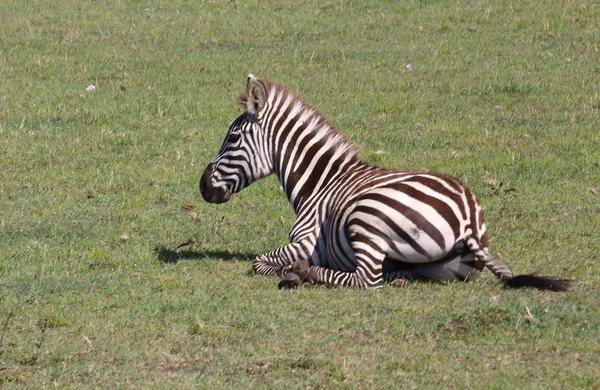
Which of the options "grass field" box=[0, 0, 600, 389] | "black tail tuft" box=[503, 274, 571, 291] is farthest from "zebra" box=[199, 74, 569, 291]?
"grass field" box=[0, 0, 600, 389]

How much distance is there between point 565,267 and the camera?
31.6ft

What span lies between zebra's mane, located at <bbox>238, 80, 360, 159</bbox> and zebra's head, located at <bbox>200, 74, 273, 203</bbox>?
0.08 meters

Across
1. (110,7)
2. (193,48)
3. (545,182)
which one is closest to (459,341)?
(545,182)

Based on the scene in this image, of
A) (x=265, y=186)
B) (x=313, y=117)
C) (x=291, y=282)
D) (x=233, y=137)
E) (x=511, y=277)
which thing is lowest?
(x=265, y=186)

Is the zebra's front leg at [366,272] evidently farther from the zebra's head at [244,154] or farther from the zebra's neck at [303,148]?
the zebra's head at [244,154]

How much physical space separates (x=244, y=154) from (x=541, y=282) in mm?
3283

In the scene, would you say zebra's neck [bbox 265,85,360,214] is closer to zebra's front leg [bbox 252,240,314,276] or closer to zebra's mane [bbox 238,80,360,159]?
zebra's mane [bbox 238,80,360,159]

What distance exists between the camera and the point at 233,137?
1021 centimetres

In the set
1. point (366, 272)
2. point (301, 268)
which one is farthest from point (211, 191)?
point (366, 272)

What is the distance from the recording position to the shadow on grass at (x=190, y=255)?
1029 cm

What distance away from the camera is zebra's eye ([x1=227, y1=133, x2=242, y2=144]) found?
401 inches

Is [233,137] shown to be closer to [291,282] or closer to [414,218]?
[291,282]

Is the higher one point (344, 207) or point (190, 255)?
point (344, 207)

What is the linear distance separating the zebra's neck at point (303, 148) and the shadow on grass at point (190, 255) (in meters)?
0.93
